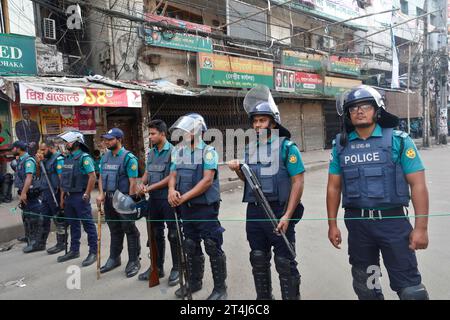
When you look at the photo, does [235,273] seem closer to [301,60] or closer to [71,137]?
[71,137]

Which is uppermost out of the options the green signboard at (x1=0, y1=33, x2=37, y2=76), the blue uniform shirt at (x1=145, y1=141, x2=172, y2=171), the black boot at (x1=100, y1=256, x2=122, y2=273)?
the green signboard at (x1=0, y1=33, x2=37, y2=76)

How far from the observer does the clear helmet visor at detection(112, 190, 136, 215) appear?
340 centimetres

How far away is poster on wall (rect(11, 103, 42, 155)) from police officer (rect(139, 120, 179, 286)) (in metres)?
5.05

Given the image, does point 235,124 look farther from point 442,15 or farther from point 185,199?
point 442,15

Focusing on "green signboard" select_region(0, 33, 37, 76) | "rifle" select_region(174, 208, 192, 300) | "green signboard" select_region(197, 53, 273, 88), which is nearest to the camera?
"rifle" select_region(174, 208, 192, 300)

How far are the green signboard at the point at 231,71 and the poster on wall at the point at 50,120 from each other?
4.19 m

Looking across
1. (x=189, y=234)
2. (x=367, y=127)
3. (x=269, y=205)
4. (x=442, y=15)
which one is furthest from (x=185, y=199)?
(x=442, y=15)

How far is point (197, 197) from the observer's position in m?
3.03

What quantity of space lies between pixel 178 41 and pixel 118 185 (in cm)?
722

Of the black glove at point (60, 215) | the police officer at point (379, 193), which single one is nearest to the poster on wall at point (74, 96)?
the black glove at point (60, 215)

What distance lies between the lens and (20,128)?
24.7 feet

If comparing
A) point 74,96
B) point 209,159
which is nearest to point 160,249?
point 209,159

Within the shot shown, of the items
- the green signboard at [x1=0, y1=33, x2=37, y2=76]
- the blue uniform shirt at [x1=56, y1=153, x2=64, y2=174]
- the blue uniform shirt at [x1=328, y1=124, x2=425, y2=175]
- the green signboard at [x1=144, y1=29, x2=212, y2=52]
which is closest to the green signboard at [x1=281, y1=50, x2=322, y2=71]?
the green signboard at [x1=144, y1=29, x2=212, y2=52]

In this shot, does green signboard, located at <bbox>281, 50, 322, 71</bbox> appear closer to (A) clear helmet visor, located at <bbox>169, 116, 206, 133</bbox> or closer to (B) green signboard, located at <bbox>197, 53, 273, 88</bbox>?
(B) green signboard, located at <bbox>197, 53, 273, 88</bbox>
